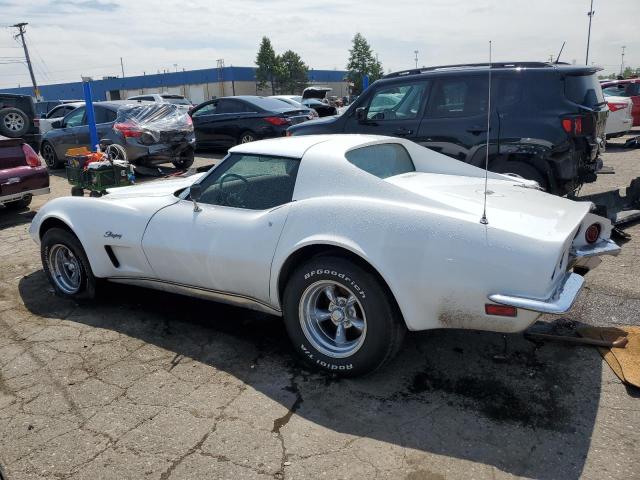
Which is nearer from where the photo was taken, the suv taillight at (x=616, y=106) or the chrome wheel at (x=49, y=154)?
the chrome wheel at (x=49, y=154)

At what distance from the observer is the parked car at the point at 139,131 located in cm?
998

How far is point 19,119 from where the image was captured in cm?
1251

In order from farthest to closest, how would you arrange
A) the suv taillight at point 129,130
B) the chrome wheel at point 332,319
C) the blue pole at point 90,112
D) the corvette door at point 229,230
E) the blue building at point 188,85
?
1. the blue building at point 188,85
2. the suv taillight at point 129,130
3. the blue pole at point 90,112
4. the corvette door at point 229,230
5. the chrome wheel at point 332,319

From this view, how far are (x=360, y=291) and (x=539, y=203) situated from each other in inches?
52.8

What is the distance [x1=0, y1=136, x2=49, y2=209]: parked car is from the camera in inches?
285

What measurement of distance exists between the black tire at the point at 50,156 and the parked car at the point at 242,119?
3.32 metres

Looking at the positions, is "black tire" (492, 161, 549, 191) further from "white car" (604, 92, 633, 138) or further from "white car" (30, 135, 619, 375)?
"white car" (604, 92, 633, 138)

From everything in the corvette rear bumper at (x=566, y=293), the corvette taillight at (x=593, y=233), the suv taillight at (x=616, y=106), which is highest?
the suv taillight at (x=616, y=106)

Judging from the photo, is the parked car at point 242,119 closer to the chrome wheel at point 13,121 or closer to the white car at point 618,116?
the chrome wheel at point 13,121

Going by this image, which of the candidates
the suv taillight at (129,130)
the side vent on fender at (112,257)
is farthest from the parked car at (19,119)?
the side vent on fender at (112,257)

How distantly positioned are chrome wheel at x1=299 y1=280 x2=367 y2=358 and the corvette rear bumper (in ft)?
2.74

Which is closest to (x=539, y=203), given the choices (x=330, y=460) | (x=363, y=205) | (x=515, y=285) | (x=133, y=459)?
(x=515, y=285)

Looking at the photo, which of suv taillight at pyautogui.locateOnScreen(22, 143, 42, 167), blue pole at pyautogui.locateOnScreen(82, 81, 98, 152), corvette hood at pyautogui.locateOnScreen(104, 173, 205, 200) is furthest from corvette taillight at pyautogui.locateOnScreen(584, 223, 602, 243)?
blue pole at pyautogui.locateOnScreen(82, 81, 98, 152)

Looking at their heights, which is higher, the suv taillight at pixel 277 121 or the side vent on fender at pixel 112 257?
the suv taillight at pixel 277 121
